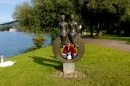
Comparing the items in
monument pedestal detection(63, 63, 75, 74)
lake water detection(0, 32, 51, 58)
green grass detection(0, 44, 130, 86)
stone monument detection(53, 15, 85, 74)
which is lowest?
lake water detection(0, 32, 51, 58)

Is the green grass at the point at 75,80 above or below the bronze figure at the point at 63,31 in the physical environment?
below

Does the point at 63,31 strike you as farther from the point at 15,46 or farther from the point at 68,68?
the point at 15,46

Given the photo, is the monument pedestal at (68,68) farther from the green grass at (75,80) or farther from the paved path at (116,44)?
the paved path at (116,44)

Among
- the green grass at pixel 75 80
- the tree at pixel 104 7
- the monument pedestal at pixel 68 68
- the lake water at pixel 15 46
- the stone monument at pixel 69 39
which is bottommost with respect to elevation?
the lake water at pixel 15 46

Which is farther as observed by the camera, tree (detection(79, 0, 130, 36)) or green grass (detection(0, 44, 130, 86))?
tree (detection(79, 0, 130, 36))

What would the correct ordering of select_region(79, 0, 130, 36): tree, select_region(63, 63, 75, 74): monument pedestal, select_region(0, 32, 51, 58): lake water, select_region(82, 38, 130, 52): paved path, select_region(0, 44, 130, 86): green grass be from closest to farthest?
select_region(0, 44, 130, 86): green grass, select_region(63, 63, 75, 74): monument pedestal, select_region(82, 38, 130, 52): paved path, select_region(79, 0, 130, 36): tree, select_region(0, 32, 51, 58): lake water

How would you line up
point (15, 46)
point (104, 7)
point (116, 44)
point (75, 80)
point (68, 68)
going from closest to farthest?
point (75, 80)
point (68, 68)
point (116, 44)
point (104, 7)
point (15, 46)

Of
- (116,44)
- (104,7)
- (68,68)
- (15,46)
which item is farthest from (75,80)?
(15,46)

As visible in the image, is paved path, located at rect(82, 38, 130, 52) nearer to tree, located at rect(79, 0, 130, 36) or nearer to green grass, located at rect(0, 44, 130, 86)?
tree, located at rect(79, 0, 130, 36)

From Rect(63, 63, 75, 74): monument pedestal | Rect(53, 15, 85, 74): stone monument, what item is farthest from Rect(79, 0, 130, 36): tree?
Rect(63, 63, 75, 74): monument pedestal

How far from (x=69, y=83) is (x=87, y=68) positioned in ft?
8.14

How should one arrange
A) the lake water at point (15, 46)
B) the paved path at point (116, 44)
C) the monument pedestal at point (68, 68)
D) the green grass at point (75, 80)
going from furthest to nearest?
the lake water at point (15, 46) → the paved path at point (116, 44) → the monument pedestal at point (68, 68) → the green grass at point (75, 80)

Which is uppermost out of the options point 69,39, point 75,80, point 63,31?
point 63,31

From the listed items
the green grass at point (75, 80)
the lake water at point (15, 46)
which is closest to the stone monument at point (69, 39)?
the green grass at point (75, 80)
